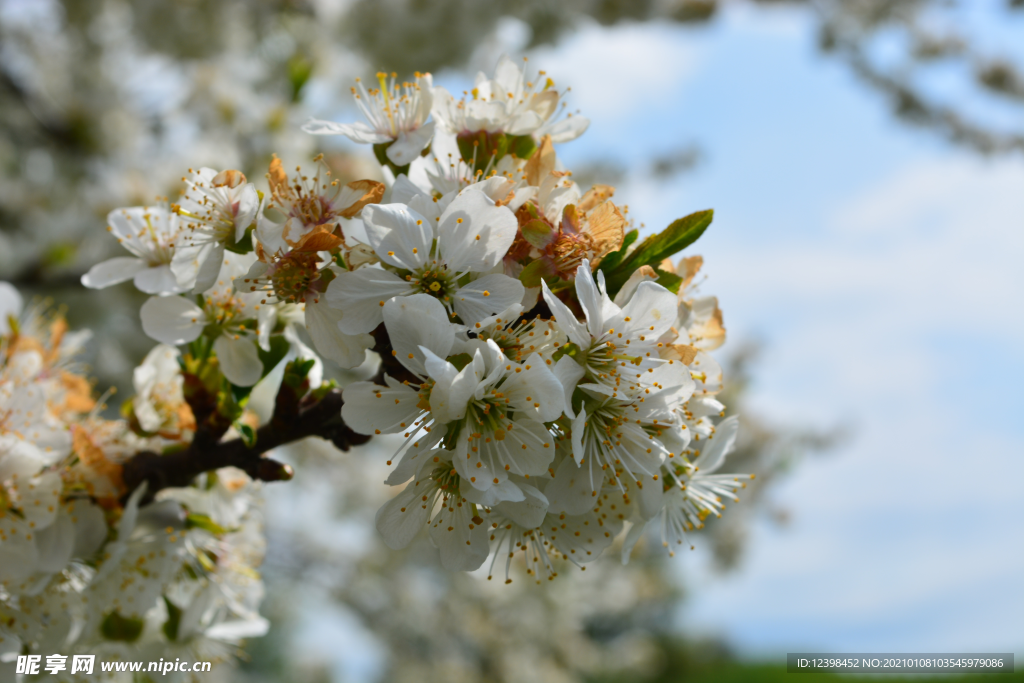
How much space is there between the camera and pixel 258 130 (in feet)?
11.7

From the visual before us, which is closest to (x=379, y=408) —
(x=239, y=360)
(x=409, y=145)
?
(x=239, y=360)

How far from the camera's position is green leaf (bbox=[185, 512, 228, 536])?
44.4 inches

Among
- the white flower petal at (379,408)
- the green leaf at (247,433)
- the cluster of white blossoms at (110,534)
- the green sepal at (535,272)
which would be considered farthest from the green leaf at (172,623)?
the green sepal at (535,272)

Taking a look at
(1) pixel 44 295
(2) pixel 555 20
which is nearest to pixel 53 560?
(1) pixel 44 295

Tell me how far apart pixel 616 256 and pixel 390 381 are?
0.32m

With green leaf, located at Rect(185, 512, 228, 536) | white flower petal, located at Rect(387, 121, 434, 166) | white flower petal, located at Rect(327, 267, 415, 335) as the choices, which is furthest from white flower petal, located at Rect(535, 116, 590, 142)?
green leaf, located at Rect(185, 512, 228, 536)

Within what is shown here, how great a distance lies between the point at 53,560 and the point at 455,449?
699 mm

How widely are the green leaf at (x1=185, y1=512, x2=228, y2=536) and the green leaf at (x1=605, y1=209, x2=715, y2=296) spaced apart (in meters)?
0.75

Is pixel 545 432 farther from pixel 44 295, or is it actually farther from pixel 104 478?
pixel 44 295

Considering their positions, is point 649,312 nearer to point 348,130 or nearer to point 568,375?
point 568,375

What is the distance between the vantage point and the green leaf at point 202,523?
44.4 inches

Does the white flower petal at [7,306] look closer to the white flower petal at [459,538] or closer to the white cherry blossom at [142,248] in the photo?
the white cherry blossom at [142,248]

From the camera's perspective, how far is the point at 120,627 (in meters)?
1.15

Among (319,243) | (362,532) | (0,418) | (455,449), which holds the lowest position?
(362,532)
